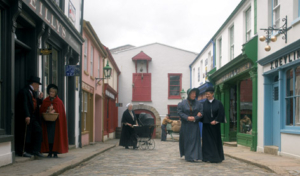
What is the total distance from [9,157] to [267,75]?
898 centimetres

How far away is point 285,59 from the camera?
1194 cm

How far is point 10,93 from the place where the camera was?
329 inches

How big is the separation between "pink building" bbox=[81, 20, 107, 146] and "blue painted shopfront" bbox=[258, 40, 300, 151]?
7.74m

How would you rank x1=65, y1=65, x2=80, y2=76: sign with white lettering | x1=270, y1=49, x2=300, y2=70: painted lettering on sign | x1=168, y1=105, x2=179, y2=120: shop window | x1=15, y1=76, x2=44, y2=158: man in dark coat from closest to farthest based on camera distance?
x1=15, y1=76, x2=44, y2=158: man in dark coat
x1=270, y1=49, x2=300, y2=70: painted lettering on sign
x1=65, y1=65, x2=80, y2=76: sign with white lettering
x1=168, y1=105, x2=179, y2=120: shop window

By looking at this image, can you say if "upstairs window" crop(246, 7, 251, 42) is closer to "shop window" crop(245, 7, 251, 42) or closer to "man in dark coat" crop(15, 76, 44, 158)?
"shop window" crop(245, 7, 251, 42)

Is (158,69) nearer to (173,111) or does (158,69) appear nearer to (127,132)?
(173,111)

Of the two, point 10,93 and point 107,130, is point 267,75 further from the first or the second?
point 107,130

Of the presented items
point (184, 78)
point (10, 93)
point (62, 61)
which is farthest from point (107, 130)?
point (10, 93)

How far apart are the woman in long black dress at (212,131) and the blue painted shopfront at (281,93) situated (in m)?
2.24

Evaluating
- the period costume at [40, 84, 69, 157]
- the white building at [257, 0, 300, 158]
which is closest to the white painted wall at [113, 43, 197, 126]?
the white building at [257, 0, 300, 158]

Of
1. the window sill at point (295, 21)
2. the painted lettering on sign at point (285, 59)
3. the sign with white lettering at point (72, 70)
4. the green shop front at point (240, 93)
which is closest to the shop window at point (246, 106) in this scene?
the green shop front at point (240, 93)

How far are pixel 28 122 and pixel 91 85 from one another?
11542 mm

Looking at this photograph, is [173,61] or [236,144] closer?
[236,144]

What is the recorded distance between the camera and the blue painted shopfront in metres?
11.4
